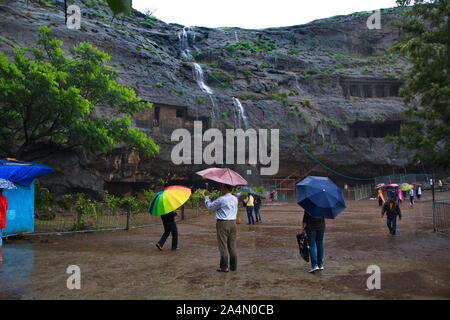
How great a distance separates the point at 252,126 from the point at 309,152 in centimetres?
721

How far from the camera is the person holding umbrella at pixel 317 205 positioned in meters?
6.43

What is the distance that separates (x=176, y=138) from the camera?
99.1ft

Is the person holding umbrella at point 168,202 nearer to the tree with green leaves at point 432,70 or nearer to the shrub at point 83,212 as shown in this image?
the shrub at point 83,212

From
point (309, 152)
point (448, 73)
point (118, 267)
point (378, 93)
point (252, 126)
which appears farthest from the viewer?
point (378, 93)

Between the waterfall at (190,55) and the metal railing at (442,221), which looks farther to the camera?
the waterfall at (190,55)

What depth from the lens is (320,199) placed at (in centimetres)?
646

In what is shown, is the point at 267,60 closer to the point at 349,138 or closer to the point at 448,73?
the point at 349,138

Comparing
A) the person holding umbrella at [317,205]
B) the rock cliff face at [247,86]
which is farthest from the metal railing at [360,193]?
the person holding umbrella at [317,205]

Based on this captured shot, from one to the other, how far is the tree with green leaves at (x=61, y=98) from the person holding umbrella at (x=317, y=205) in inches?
432

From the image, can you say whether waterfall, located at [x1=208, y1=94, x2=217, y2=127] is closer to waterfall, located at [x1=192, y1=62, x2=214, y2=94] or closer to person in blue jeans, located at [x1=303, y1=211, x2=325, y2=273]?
waterfall, located at [x1=192, y1=62, x2=214, y2=94]

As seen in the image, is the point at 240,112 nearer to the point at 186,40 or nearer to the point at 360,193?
the point at 360,193

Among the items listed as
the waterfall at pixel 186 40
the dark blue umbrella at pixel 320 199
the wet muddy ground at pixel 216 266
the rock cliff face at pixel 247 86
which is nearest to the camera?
the wet muddy ground at pixel 216 266
